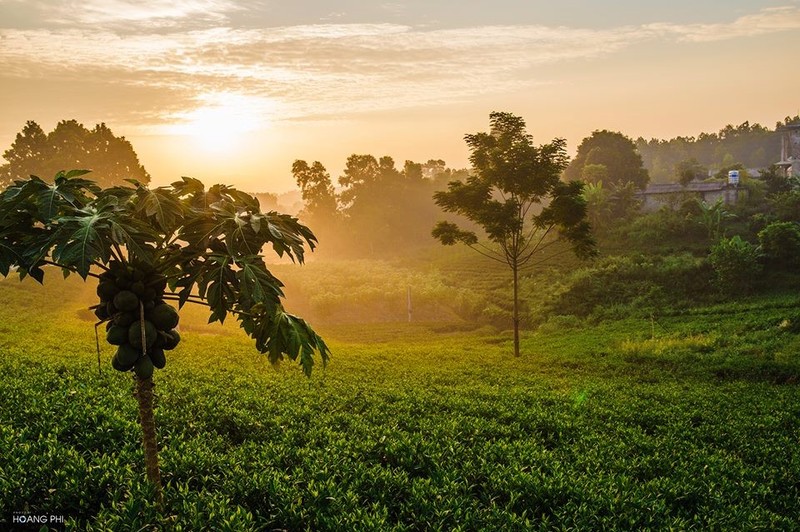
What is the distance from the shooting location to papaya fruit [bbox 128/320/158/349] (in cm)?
432

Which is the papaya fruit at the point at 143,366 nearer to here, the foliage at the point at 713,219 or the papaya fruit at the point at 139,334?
the papaya fruit at the point at 139,334

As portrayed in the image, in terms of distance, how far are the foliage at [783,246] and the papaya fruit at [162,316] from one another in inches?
1759

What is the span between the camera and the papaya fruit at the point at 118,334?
4336mm

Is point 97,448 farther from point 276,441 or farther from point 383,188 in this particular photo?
point 383,188

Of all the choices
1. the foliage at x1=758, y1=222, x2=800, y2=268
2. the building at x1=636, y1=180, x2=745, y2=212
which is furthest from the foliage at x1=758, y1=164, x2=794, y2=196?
the foliage at x1=758, y1=222, x2=800, y2=268

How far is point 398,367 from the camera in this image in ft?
62.4

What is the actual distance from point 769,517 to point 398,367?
13.4 m

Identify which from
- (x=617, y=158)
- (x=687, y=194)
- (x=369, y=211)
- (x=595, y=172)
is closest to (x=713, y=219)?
(x=687, y=194)

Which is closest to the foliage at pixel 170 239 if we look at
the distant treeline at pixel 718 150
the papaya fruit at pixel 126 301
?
the papaya fruit at pixel 126 301

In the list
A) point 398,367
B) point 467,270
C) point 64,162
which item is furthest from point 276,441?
point 64,162

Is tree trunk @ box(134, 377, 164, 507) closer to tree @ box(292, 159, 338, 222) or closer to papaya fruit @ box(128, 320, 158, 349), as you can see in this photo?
papaya fruit @ box(128, 320, 158, 349)

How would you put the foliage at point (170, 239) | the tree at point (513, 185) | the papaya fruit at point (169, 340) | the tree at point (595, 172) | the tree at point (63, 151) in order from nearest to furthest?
the foliage at point (170, 239), the papaya fruit at point (169, 340), the tree at point (513, 185), the tree at point (63, 151), the tree at point (595, 172)

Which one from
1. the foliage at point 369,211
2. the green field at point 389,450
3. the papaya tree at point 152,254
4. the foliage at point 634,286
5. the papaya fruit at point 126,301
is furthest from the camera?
the foliage at point 369,211

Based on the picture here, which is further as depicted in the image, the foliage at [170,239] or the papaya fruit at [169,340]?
the papaya fruit at [169,340]
